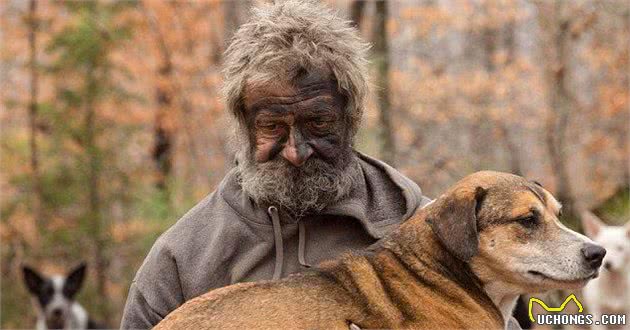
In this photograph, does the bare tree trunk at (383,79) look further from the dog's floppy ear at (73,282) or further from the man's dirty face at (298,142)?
the man's dirty face at (298,142)

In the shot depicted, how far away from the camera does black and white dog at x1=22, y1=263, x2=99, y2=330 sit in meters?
13.6

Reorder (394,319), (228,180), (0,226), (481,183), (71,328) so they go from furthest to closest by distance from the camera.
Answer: (0,226)
(71,328)
(228,180)
(481,183)
(394,319)

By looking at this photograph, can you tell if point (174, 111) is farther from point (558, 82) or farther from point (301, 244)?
point (301, 244)

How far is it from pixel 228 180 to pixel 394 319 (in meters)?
1.45

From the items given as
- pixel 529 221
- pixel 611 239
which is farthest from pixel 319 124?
pixel 611 239

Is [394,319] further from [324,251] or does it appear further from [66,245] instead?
[66,245]

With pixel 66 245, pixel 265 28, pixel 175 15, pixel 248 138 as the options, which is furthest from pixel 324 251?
pixel 175 15

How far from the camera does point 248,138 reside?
478 centimetres

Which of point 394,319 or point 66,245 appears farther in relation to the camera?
point 66,245

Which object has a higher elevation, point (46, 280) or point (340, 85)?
point (340, 85)

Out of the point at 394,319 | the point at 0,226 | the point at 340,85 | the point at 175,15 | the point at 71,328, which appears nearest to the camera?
the point at 394,319

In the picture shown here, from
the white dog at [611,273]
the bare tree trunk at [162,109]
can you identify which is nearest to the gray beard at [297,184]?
the white dog at [611,273]

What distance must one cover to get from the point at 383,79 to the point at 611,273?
21.5 ft

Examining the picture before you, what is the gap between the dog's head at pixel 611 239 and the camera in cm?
872
